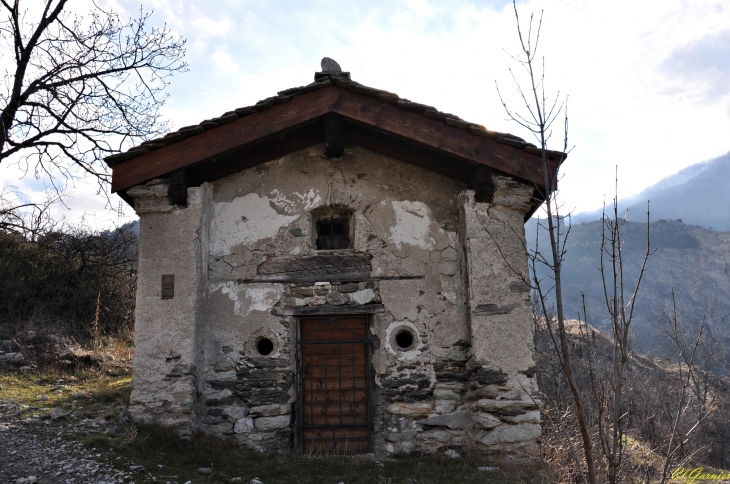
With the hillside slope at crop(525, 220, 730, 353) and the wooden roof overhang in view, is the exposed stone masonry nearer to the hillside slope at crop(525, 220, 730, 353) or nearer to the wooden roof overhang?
the wooden roof overhang

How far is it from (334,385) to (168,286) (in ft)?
6.81

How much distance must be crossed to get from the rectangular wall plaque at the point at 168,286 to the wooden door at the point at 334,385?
144cm

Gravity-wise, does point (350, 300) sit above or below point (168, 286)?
below

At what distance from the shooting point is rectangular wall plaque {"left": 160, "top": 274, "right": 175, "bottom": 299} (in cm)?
591

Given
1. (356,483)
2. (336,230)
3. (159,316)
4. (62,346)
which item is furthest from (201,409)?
(62,346)

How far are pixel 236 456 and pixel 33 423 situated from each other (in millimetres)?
2056

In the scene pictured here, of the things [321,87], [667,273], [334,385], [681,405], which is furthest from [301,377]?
[667,273]

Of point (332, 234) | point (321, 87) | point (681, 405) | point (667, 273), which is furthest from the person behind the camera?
point (667, 273)

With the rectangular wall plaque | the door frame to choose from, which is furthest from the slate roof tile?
the door frame

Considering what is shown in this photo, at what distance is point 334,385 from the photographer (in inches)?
241

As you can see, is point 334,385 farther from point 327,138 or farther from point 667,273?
point 667,273

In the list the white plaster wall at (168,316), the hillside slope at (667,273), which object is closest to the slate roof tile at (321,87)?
the white plaster wall at (168,316)

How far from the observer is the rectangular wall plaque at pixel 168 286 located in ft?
19.4

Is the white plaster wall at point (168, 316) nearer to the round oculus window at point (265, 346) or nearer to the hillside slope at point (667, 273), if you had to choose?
the round oculus window at point (265, 346)
